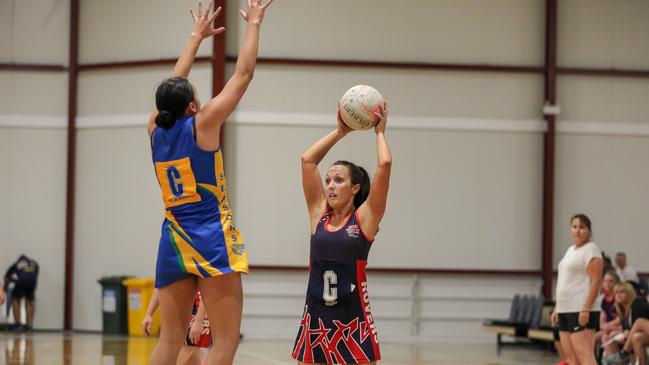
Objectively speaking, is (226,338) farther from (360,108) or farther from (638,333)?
(638,333)

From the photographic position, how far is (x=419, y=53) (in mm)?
18250

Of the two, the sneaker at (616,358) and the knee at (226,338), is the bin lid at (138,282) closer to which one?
the sneaker at (616,358)

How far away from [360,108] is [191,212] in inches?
51.6

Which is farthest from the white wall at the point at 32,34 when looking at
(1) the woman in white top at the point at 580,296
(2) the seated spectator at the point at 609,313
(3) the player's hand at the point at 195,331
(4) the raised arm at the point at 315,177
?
(4) the raised arm at the point at 315,177

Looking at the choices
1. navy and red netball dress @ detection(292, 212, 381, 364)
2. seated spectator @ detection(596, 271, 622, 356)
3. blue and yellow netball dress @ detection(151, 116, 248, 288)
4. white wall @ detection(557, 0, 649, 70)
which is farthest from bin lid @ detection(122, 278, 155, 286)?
blue and yellow netball dress @ detection(151, 116, 248, 288)

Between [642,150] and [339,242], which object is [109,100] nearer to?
[642,150]

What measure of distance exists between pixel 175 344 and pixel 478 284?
43.0 ft

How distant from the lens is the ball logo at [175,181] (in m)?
5.38

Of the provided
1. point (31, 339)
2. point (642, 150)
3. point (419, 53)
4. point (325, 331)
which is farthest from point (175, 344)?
point (642, 150)

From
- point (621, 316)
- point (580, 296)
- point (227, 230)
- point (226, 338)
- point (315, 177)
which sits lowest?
point (621, 316)

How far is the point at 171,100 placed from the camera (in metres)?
5.36

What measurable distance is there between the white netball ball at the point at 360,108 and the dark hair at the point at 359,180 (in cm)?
27

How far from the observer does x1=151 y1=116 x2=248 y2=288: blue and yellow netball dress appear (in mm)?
5344

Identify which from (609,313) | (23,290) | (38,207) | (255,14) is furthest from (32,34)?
(255,14)
